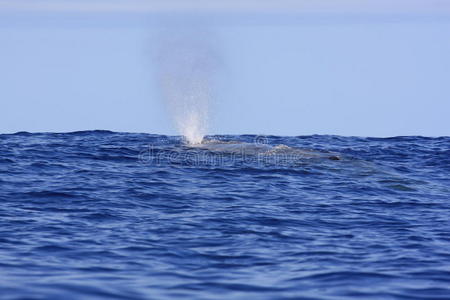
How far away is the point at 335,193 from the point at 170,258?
831 centimetres

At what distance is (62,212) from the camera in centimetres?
1748

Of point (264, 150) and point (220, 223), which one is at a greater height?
point (264, 150)

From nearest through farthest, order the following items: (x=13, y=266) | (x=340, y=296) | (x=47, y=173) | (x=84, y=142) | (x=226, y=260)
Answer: (x=340, y=296) < (x=13, y=266) < (x=226, y=260) < (x=47, y=173) < (x=84, y=142)

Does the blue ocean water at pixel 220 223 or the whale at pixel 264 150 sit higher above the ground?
the whale at pixel 264 150

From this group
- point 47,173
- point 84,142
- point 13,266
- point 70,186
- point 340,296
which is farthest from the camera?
point 84,142

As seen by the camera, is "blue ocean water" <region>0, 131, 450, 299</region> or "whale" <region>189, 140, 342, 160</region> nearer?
"blue ocean water" <region>0, 131, 450, 299</region>

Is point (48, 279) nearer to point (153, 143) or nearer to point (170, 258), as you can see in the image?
point (170, 258)

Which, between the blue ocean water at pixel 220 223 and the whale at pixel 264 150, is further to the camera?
the whale at pixel 264 150

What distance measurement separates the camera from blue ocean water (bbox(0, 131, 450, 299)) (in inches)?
467

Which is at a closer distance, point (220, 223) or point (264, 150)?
point (220, 223)

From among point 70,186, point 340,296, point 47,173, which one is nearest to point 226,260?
point 340,296

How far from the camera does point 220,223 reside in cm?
1673

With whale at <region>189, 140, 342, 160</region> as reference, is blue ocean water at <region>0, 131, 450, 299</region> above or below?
below

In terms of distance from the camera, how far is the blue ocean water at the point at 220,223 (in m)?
11.9
